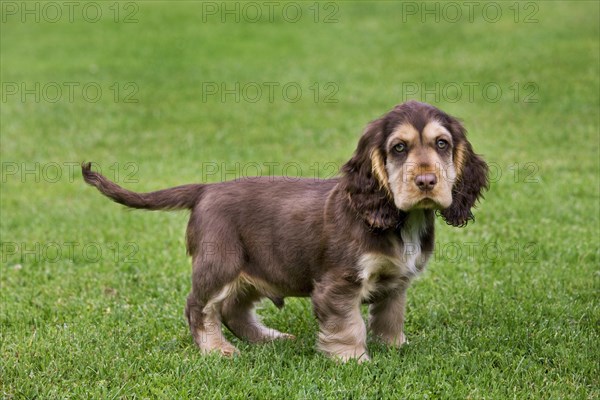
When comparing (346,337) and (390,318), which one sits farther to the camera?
(390,318)

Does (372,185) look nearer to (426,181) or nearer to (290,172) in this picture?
(426,181)

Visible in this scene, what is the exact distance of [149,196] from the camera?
617 cm

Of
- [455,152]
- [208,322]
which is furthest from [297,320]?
[455,152]

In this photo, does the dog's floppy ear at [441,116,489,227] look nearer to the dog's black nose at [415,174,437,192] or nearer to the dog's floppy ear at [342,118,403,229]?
the dog's floppy ear at [342,118,403,229]

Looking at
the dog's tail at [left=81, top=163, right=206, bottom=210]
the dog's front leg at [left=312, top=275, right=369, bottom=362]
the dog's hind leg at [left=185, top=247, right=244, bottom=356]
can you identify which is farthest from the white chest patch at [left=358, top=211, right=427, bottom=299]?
the dog's tail at [left=81, top=163, right=206, bottom=210]

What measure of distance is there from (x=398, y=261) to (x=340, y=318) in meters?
0.52

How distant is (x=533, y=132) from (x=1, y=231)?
Result: 786cm

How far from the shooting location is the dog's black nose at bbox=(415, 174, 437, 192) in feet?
16.4

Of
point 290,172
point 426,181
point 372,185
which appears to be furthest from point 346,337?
point 290,172

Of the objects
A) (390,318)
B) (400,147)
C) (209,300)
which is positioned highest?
(400,147)

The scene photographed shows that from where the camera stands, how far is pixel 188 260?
27.4ft

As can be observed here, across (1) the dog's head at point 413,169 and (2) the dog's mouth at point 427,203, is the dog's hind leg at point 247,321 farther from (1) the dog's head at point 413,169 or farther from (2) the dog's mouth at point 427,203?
(2) the dog's mouth at point 427,203

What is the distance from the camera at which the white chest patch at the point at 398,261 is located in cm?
540

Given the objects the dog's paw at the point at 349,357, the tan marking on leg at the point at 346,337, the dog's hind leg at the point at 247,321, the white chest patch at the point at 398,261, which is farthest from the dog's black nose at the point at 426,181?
the dog's hind leg at the point at 247,321
